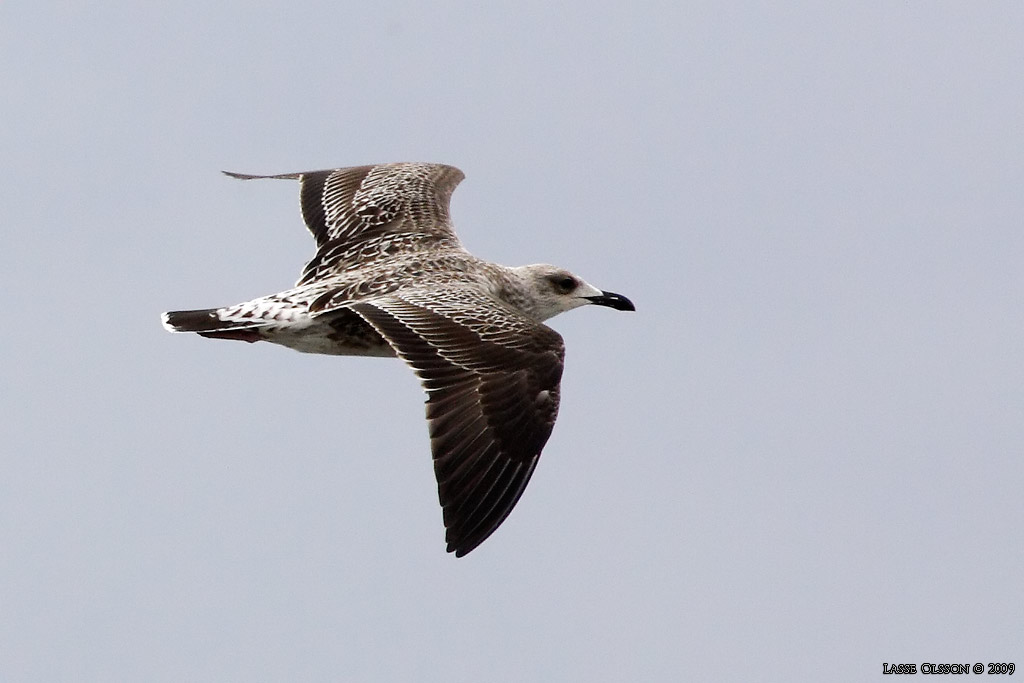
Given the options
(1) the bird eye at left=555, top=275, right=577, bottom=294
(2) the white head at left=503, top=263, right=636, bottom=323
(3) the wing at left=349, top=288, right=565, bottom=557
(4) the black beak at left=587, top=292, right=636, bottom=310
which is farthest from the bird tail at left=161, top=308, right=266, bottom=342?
(4) the black beak at left=587, top=292, right=636, bottom=310

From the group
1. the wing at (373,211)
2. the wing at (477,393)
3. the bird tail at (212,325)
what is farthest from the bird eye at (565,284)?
the bird tail at (212,325)

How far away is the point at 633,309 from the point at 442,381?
172 inches

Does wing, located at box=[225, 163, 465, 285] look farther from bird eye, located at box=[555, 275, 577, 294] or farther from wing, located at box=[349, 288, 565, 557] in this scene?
wing, located at box=[349, 288, 565, 557]

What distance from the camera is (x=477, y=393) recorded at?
1612 centimetres

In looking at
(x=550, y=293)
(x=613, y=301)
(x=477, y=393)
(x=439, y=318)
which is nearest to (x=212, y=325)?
(x=439, y=318)

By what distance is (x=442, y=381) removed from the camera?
52.9 feet

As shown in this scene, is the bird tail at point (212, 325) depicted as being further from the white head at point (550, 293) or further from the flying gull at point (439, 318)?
the white head at point (550, 293)

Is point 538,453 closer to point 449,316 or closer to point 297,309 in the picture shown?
point 449,316

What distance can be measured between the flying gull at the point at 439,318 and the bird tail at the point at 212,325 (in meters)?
0.01

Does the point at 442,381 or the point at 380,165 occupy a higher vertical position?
the point at 380,165

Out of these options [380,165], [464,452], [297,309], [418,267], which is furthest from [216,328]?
[380,165]

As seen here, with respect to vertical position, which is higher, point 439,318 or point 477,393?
point 439,318

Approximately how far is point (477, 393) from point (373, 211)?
540 centimetres

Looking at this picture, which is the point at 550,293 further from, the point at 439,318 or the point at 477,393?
the point at 477,393
